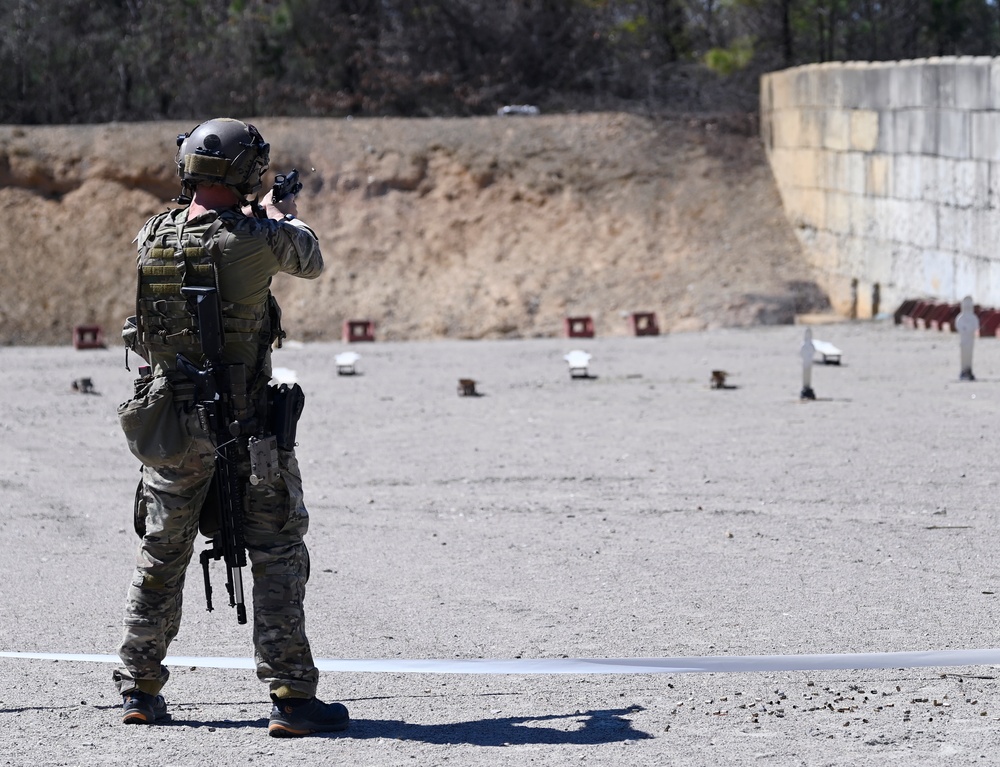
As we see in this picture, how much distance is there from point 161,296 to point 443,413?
753cm

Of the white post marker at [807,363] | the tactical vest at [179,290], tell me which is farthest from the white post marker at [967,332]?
the tactical vest at [179,290]

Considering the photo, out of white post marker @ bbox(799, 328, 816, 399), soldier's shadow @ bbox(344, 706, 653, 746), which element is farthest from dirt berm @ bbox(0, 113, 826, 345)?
soldier's shadow @ bbox(344, 706, 653, 746)

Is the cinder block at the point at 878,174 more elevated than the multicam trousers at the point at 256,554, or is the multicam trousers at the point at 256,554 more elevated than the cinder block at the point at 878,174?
the cinder block at the point at 878,174

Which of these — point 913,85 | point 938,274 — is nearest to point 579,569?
point 938,274

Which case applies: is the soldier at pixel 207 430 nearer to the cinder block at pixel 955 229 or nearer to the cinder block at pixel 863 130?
the cinder block at pixel 955 229

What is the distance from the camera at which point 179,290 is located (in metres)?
4.28

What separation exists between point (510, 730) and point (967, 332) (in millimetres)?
8543

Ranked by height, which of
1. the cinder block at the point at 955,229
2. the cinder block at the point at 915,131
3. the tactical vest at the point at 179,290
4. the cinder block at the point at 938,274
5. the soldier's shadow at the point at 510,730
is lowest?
the soldier's shadow at the point at 510,730

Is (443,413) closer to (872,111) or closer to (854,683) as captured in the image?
(854,683)

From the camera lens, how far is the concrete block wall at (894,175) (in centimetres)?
1600

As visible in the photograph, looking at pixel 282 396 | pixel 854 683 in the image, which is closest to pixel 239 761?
pixel 282 396

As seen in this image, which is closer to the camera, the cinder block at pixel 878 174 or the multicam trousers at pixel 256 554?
the multicam trousers at pixel 256 554

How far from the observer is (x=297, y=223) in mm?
4410

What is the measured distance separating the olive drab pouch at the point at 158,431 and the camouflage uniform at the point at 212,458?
0.01 m
